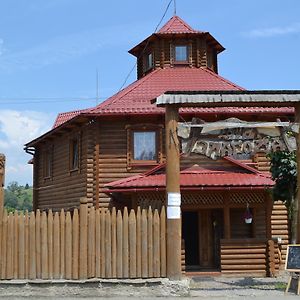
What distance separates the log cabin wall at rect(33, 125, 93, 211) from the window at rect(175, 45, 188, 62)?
234 inches

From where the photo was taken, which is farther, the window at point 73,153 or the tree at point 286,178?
the window at point 73,153

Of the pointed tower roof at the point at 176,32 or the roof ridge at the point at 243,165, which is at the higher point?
the pointed tower roof at the point at 176,32

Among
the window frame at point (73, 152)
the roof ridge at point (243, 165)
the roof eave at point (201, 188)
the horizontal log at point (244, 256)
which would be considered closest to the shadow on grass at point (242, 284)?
the horizontal log at point (244, 256)

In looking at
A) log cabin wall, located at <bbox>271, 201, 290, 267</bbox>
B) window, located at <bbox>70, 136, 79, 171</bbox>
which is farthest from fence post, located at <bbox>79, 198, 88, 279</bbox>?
window, located at <bbox>70, 136, 79, 171</bbox>

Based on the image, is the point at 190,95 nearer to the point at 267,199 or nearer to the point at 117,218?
the point at 117,218

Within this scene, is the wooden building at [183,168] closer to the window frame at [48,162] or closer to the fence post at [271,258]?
the fence post at [271,258]

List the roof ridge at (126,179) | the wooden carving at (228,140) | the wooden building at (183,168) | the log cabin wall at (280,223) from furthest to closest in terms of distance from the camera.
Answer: the log cabin wall at (280,223) → the roof ridge at (126,179) → the wooden building at (183,168) → the wooden carving at (228,140)

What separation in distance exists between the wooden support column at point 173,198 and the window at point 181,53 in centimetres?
1206

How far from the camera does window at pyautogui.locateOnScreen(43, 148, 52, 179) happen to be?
2462 cm

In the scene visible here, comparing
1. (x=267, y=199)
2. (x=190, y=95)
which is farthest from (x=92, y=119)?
(x=190, y=95)

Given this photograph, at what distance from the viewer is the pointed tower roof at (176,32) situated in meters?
23.5

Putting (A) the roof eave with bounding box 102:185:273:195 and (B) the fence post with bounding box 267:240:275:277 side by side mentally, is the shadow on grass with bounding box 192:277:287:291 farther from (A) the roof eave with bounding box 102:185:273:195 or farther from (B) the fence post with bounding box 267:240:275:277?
(A) the roof eave with bounding box 102:185:273:195

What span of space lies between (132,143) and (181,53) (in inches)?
248

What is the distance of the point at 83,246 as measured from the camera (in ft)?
38.0
